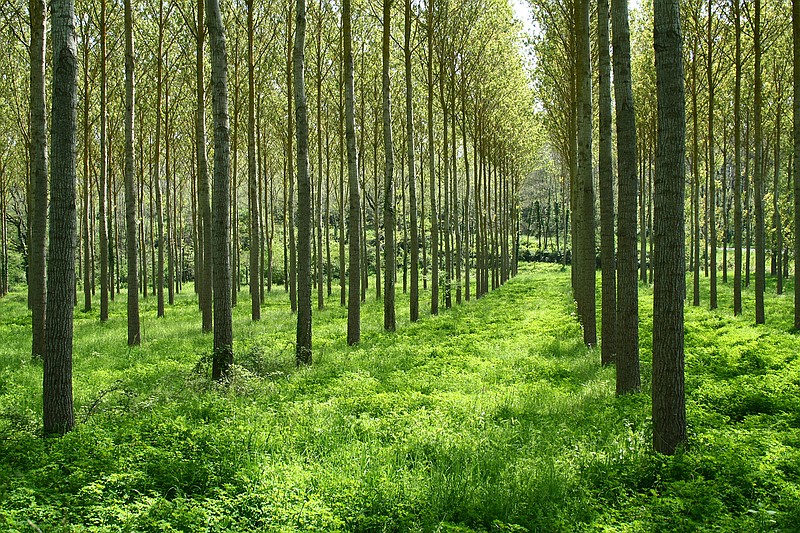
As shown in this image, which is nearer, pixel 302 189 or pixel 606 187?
pixel 606 187

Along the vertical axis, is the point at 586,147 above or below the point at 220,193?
above

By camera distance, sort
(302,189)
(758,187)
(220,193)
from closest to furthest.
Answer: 1. (220,193)
2. (302,189)
3. (758,187)

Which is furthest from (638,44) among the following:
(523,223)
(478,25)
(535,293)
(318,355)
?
(523,223)

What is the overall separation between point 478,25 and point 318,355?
15823 millimetres

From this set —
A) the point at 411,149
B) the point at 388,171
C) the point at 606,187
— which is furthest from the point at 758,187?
the point at 388,171

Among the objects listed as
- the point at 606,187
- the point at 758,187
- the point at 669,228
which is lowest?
the point at 669,228

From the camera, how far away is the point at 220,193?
8.77 m

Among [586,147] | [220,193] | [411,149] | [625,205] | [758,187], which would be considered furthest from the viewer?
[411,149]

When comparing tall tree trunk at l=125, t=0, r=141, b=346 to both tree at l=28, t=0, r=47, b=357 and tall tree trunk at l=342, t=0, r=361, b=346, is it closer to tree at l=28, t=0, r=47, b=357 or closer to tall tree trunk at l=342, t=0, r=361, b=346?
tree at l=28, t=0, r=47, b=357

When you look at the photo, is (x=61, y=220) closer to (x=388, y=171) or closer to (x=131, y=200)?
(x=131, y=200)

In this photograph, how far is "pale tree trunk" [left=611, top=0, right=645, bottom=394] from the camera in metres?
6.87

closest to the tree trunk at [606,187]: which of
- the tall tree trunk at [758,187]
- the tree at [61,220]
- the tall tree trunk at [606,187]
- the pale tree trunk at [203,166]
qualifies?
the tall tree trunk at [606,187]

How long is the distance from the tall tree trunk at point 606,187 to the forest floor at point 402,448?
113cm

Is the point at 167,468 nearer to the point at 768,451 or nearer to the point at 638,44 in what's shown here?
the point at 768,451
